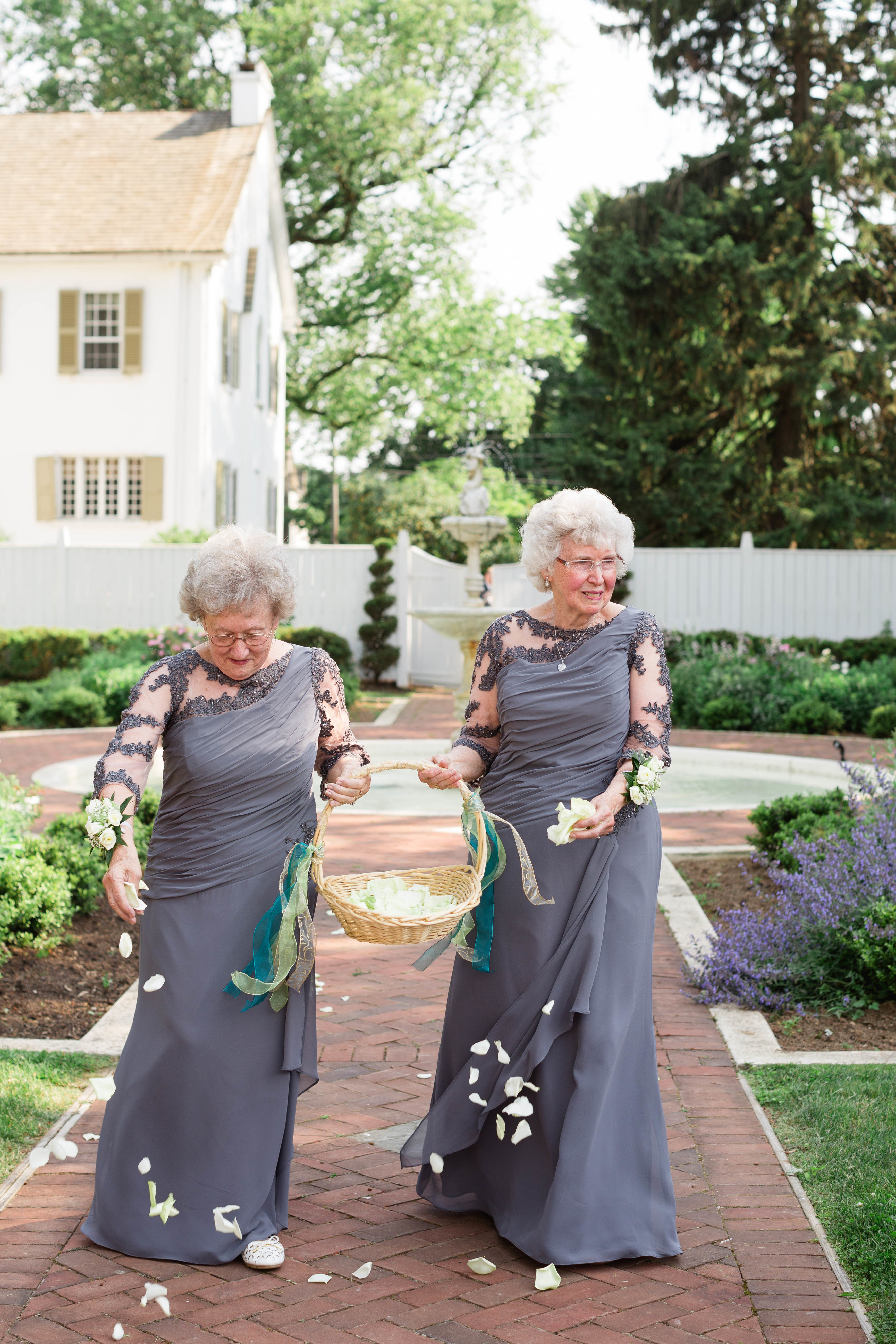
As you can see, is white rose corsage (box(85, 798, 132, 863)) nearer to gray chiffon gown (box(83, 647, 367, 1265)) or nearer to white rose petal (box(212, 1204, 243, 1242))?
gray chiffon gown (box(83, 647, 367, 1265))

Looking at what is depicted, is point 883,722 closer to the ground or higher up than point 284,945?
closer to the ground

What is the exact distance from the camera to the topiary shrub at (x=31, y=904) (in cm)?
532

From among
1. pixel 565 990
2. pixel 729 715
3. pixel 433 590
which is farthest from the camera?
pixel 433 590

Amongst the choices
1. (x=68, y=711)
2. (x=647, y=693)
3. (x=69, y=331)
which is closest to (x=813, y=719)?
(x=68, y=711)

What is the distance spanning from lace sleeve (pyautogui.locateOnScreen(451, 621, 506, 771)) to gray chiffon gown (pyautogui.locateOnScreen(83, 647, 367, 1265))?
1.71 feet

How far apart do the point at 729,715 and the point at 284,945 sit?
36.3 ft

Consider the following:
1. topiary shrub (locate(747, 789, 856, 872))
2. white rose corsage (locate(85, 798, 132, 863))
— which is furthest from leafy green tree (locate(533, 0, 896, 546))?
white rose corsage (locate(85, 798, 132, 863))

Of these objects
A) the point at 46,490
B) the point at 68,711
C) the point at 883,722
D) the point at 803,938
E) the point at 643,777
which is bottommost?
the point at 68,711

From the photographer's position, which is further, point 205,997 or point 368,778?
point 368,778

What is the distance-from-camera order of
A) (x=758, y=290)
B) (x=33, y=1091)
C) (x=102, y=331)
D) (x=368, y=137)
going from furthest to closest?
(x=368, y=137) < (x=102, y=331) < (x=758, y=290) < (x=33, y=1091)

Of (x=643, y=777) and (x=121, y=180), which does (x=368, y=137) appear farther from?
(x=643, y=777)

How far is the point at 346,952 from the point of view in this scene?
5926 mm

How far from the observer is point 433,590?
18750 mm

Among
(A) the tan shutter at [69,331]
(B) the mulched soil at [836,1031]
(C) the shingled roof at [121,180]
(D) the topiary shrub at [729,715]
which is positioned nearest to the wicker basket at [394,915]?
(B) the mulched soil at [836,1031]
